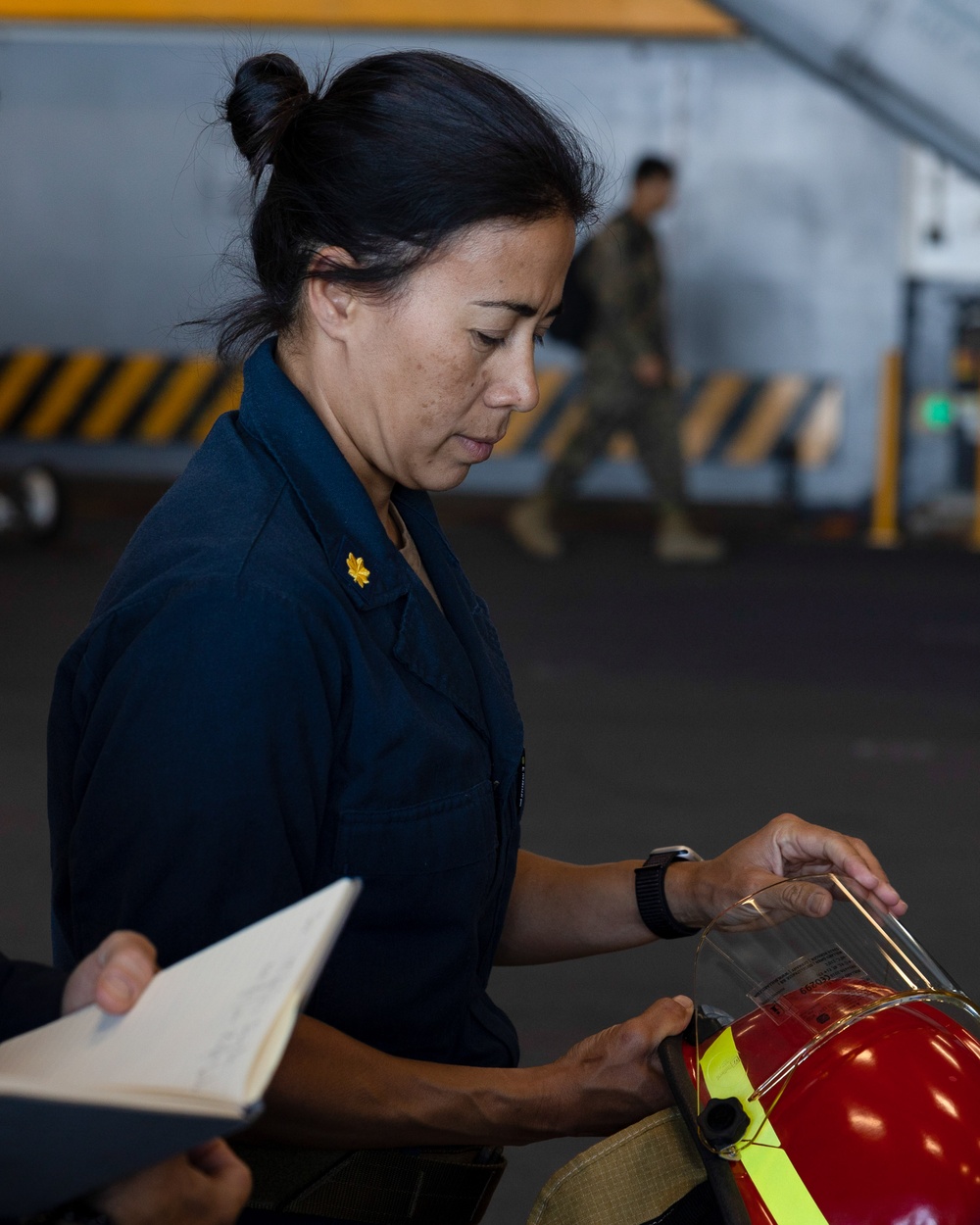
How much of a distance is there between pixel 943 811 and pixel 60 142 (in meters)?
6.79

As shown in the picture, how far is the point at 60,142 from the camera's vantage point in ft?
27.6

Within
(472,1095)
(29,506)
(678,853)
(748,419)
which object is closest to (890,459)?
(748,419)

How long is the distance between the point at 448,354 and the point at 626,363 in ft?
17.5

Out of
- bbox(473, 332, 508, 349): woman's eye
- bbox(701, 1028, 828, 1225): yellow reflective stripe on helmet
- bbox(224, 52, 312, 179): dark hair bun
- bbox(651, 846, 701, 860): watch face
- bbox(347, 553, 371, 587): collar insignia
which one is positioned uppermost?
bbox(224, 52, 312, 179): dark hair bun

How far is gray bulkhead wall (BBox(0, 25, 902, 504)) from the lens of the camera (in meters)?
7.86

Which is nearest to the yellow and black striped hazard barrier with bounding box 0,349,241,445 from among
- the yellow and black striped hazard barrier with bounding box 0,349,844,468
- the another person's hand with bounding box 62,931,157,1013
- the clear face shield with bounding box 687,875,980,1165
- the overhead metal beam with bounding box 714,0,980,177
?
the yellow and black striped hazard barrier with bounding box 0,349,844,468

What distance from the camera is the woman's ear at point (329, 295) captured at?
1164 millimetres

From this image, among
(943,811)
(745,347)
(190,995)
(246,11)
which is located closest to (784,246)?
(745,347)

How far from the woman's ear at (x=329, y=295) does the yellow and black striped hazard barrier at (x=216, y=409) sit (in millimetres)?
6775

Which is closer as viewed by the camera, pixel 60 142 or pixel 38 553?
pixel 38 553

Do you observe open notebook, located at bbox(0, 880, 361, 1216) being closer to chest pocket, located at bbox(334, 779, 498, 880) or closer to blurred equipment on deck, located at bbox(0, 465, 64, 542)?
chest pocket, located at bbox(334, 779, 498, 880)

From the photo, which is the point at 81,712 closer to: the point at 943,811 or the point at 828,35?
the point at 943,811

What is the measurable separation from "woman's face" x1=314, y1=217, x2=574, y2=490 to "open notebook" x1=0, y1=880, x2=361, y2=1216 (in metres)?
0.54

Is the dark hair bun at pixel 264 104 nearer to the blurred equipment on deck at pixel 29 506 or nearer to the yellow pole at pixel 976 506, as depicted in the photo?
the blurred equipment on deck at pixel 29 506
